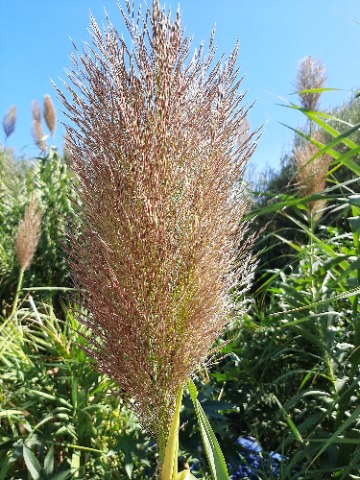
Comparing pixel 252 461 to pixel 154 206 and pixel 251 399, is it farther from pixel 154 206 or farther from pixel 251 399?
pixel 154 206

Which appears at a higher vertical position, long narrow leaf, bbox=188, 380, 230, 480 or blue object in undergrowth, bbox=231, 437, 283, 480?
long narrow leaf, bbox=188, 380, 230, 480

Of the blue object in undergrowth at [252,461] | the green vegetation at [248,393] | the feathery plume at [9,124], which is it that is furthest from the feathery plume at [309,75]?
the feathery plume at [9,124]

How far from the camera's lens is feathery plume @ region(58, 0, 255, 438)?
108 cm

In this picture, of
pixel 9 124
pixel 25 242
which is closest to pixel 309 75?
pixel 25 242

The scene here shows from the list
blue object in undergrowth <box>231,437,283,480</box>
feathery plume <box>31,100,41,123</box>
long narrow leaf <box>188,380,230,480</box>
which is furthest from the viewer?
feathery plume <box>31,100,41,123</box>

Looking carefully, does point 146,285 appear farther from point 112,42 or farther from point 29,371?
point 29,371

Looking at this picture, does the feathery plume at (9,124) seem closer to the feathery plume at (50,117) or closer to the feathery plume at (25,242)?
the feathery plume at (50,117)

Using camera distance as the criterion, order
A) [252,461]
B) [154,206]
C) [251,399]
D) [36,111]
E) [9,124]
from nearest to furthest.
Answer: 1. [154,206]
2. [252,461]
3. [251,399]
4. [9,124]
5. [36,111]

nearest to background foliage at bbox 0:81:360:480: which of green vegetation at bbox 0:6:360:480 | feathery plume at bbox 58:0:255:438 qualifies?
green vegetation at bbox 0:6:360:480

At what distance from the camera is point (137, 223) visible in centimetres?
107

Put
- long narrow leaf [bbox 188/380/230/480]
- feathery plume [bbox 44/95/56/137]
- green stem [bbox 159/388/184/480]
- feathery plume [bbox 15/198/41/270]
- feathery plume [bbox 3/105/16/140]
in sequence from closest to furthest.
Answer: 1. long narrow leaf [bbox 188/380/230/480]
2. green stem [bbox 159/388/184/480]
3. feathery plume [bbox 15/198/41/270]
4. feathery plume [bbox 44/95/56/137]
5. feathery plume [bbox 3/105/16/140]

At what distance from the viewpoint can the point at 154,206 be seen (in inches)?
42.1

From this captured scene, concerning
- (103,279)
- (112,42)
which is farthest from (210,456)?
(112,42)

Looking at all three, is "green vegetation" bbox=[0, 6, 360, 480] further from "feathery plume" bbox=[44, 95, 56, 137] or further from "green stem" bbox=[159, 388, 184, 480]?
"feathery plume" bbox=[44, 95, 56, 137]
